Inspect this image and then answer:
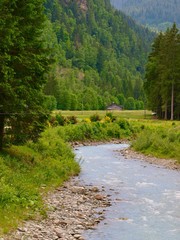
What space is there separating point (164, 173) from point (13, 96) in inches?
592

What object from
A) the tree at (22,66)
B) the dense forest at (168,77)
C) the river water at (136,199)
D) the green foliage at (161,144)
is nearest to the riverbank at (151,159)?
the green foliage at (161,144)

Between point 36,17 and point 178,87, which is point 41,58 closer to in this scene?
point 36,17

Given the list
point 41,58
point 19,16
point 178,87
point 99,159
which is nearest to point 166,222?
point 41,58

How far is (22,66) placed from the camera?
82.0 feet

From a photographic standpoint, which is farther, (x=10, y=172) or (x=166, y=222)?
(x=10, y=172)

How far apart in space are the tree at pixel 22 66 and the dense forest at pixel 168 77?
5026cm

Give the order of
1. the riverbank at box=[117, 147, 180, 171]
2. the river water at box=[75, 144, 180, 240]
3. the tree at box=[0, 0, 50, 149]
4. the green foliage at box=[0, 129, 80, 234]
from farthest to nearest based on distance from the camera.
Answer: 1. the riverbank at box=[117, 147, 180, 171]
2. the tree at box=[0, 0, 50, 149]
3. the green foliage at box=[0, 129, 80, 234]
4. the river water at box=[75, 144, 180, 240]

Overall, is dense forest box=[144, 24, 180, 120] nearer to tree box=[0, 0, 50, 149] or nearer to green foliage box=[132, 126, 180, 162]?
green foliage box=[132, 126, 180, 162]

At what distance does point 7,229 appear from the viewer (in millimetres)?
15547

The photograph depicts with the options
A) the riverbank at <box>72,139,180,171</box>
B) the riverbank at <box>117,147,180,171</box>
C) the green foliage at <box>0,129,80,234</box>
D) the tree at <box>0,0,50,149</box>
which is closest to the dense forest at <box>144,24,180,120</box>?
the riverbank at <box>72,139,180,171</box>

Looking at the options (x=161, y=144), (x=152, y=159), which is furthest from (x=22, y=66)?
(x=161, y=144)

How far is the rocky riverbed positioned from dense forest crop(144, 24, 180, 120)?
5182 cm

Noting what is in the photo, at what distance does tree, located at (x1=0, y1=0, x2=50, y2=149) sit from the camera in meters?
22.8

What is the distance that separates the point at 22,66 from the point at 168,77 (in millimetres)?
55228
